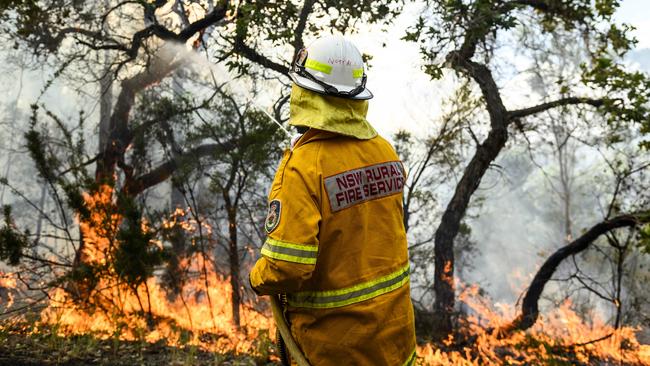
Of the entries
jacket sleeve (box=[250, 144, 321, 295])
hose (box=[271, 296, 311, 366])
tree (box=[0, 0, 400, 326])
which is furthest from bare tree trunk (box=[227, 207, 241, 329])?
jacket sleeve (box=[250, 144, 321, 295])

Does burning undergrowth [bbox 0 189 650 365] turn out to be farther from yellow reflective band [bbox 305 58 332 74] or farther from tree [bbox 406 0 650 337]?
yellow reflective band [bbox 305 58 332 74]

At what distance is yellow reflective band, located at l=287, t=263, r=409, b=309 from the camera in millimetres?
1865

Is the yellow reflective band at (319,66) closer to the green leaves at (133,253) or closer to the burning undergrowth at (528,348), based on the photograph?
the burning undergrowth at (528,348)

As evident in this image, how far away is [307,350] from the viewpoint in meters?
1.94

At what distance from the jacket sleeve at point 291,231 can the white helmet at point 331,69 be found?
361mm

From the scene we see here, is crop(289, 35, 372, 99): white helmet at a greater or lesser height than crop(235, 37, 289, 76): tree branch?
lesser

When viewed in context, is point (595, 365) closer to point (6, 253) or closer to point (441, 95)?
point (441, 95)

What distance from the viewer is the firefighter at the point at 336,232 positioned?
1754mm

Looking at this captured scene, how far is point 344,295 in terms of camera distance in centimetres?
187

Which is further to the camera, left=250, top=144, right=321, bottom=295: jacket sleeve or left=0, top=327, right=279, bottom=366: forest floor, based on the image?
left=0, top=327, right=279, bottom=366: forest floor

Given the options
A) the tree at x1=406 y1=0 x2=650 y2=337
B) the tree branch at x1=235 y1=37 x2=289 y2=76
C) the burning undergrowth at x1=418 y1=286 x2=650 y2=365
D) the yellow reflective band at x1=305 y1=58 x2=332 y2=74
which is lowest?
the burning undergrowth at x1=418 y1=286 x2=650 y2=365

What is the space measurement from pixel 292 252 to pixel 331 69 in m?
0.82

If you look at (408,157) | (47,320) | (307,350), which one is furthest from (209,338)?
(408,157)

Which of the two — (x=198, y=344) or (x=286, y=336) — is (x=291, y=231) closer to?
(x=286, y=336)
